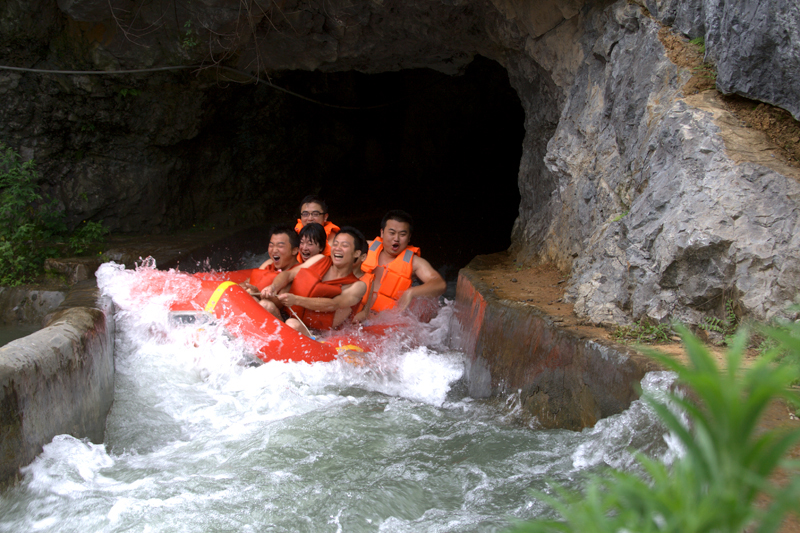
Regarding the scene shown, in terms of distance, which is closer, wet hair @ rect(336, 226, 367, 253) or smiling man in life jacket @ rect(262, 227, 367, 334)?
smiling man in life jacket @ rect(262, 227, 367, 334)

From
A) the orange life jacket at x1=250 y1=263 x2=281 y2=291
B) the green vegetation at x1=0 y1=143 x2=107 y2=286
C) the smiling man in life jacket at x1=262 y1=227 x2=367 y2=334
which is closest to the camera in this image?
the smiling man in life jacket at x1=262 y1=227 x2=367 y2=334

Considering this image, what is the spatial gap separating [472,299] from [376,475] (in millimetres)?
2271

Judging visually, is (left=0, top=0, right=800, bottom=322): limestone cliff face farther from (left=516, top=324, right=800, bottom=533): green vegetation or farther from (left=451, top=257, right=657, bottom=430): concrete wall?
(left=516, top=324, right=800, bottom=533): green vegetation

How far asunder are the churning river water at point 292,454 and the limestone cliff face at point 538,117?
2.76 ft

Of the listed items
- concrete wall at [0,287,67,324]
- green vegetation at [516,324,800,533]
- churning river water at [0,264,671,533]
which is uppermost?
green vegetation at [516,324,800,533]

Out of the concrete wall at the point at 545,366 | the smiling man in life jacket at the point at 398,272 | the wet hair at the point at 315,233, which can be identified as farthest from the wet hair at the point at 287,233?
the concrete wall at the point at 545,366

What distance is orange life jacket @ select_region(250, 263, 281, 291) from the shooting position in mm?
4734

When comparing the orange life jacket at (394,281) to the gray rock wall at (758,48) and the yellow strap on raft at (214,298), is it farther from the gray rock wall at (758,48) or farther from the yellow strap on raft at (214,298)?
the gray rock wall at (758,48)

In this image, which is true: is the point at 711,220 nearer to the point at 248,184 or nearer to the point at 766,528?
the point at 766,528

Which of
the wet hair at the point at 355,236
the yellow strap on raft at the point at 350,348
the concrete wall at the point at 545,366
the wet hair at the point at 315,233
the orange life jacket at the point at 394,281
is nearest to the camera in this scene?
the concrete wall at the point at 545,366

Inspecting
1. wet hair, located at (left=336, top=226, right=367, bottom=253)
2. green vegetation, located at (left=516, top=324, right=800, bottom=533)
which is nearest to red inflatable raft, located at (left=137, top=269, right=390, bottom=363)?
wet hair, located at (left=336, top=226, right=367, bottom=253)

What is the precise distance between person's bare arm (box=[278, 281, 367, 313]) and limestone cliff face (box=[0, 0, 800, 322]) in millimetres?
1677

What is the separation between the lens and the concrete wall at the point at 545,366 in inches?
101

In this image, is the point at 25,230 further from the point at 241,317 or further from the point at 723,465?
the point at 723,465
